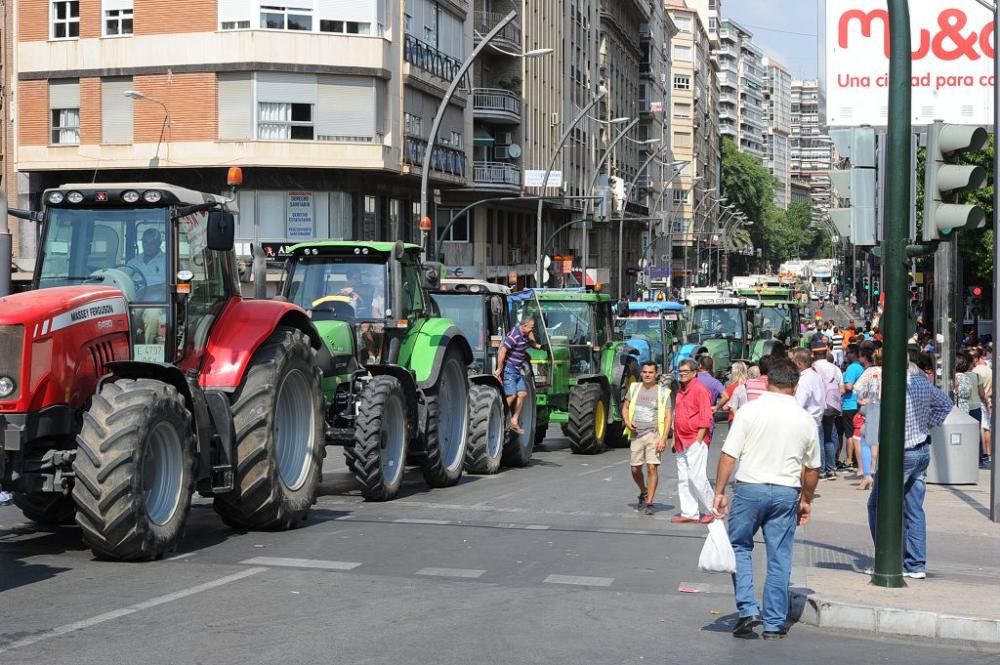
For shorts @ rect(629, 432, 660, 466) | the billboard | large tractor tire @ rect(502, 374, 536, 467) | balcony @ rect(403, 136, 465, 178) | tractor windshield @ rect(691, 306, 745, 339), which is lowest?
large tractor tire @ rect(502, 374, 536, 467)

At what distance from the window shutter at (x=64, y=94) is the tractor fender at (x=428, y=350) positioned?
2598cm

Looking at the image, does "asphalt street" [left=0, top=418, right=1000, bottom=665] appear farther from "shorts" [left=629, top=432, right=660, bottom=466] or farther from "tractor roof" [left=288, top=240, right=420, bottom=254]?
"tractor roof" [left=288, top=240, right=420, bottom=254]

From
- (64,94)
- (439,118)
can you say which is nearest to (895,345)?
(439,118)

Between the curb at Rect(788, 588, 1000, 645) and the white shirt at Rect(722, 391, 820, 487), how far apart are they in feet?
3.14

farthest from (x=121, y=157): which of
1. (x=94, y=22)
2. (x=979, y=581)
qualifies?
(x=979, y=581)

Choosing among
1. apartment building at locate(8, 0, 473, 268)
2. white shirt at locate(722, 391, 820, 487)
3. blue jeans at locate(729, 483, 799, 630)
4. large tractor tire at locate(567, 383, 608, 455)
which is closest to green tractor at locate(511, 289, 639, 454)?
large tractor tire at locate(567, 383, 608, 455)

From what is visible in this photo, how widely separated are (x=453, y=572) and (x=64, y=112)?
1288 inches

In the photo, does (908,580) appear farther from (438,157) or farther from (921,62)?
(438,157)

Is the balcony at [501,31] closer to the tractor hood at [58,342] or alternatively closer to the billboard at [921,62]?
the billboard at [921,62]

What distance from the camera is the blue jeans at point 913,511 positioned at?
10.6m

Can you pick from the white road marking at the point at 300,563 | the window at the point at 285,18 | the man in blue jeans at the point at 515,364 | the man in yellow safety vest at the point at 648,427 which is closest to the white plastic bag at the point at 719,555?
the white road marking at the point at 300,563

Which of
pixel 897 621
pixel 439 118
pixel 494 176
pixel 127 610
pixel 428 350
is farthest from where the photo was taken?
pixel 494 176

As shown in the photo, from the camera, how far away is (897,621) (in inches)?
350

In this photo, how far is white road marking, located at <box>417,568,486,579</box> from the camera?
10492mm
